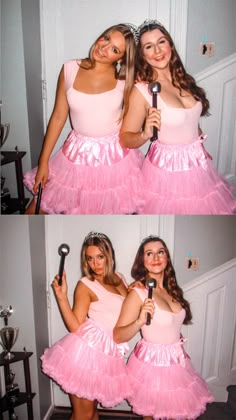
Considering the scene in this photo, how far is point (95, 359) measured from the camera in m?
1.29

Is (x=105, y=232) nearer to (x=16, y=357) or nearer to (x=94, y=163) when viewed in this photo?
(x=94, y=163)

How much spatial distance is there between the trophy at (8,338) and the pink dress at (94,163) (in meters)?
0.54

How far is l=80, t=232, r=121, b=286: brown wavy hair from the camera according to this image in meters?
1.36

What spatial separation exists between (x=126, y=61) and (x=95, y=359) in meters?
0.87

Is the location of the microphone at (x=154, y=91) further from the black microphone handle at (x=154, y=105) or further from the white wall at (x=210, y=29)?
the white wall at (x=210, y=29)

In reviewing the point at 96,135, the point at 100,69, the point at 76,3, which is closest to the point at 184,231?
the point at 96,135

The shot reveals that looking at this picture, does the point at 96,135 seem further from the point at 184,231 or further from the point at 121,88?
the point at 184,231

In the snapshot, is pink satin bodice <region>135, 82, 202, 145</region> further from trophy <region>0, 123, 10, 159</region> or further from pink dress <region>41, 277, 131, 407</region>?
pink dress <region>41, 277, 131, 407</region>

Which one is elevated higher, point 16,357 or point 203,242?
point 203,242

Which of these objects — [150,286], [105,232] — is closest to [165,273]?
[150,286]

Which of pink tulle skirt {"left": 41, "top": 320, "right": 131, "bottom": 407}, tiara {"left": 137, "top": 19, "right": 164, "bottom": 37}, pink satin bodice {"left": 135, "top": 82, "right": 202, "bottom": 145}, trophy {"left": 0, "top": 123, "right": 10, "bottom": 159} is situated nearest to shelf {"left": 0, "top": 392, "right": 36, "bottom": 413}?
pink tulle skirt {"left": 41, "top": 320, "right": 131, "bottom": 407}

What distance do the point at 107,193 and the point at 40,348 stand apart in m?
0.70

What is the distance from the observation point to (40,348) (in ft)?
4.93

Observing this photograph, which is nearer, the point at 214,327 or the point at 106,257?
the point at 106,257
